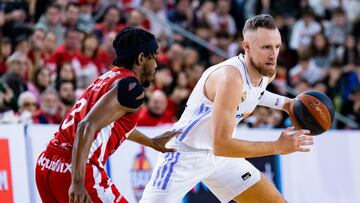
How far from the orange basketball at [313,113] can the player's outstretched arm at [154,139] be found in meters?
1.06

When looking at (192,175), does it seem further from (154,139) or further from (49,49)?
(49,49)

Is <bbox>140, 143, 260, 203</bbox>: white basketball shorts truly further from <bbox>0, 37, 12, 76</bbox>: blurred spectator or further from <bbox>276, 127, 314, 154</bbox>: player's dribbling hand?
<bbox>0, 37, 12, 76</bbox>: blurred spectator

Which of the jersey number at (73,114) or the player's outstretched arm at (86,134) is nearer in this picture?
the player's outstretched arm at (86,134)

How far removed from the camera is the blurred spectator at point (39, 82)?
11.2 meters

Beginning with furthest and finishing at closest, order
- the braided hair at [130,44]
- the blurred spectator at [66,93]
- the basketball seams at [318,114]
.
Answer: the blurred spectator at [66,93] < the basketball seams at [318,114] < the braided hair at [130,44]

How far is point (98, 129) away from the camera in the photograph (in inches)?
209

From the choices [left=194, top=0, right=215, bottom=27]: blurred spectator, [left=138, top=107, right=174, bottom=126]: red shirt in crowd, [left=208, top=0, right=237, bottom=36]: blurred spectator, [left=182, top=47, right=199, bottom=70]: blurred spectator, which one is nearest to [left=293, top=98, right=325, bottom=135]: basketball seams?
[left=138, top=107, right=174, bottom=126]: red shirt in crowd

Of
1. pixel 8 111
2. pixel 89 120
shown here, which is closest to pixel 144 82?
pixel 89 120

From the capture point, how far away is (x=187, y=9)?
15789mm

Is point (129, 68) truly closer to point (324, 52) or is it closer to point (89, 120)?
point (89, 120)

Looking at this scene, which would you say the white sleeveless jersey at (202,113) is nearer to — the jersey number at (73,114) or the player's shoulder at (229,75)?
the player's shoulder at (229,75)

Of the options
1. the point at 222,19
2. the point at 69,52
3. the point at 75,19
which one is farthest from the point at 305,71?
the point at 69,52

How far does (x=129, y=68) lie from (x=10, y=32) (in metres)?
7.05

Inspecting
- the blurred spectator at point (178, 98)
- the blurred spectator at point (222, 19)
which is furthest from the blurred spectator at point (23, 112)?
the blurred spectator at point (222, 19)
